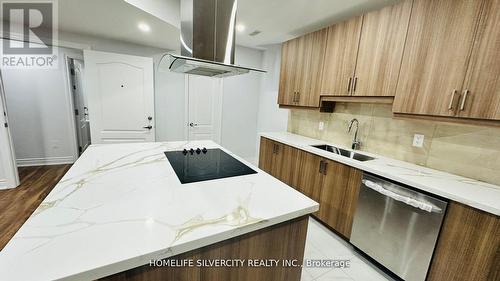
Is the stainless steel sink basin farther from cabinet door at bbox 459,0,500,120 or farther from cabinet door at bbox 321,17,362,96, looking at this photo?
cabinet door at bbox 459,0,500,120

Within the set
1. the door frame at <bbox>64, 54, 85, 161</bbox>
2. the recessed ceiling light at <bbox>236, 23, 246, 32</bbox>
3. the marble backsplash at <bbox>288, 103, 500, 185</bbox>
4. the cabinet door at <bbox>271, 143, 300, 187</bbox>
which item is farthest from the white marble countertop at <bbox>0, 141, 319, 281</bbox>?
the door frame at <bbox>64, 54, 85, 161</bbox>

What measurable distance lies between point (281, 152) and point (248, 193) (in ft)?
5.79

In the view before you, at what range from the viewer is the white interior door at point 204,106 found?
12.4 ft

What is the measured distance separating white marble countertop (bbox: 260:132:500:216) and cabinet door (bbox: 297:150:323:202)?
26 centimetres

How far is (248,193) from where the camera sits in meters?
1.15

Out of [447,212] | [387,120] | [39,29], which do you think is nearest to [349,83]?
[387,120]

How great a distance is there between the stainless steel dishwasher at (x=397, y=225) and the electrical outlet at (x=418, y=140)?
24.3 inches

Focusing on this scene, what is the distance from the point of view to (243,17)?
8.14 feet

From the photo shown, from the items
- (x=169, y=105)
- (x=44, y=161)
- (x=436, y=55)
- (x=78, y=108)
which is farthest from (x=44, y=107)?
(x=436, y=55)

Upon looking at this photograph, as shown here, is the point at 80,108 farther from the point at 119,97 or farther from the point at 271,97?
the point at 271,97

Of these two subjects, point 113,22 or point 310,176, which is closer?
point 310,176

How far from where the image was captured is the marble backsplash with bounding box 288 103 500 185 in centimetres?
154

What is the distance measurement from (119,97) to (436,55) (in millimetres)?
3856

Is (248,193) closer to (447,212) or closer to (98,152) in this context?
(447,212)
